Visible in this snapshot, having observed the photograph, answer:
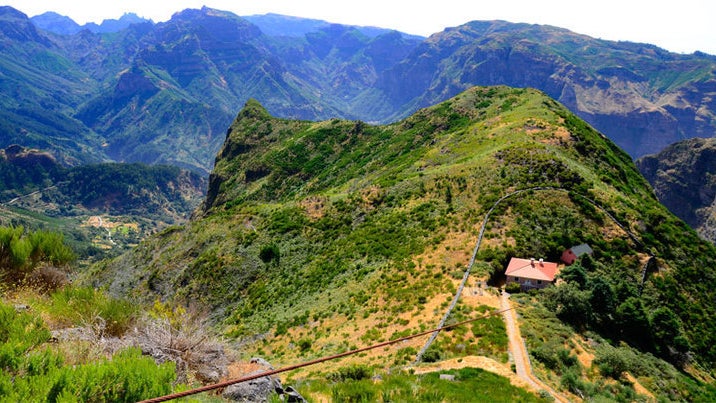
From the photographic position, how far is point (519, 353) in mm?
19906

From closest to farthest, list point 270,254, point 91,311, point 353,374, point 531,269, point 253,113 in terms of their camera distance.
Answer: point 91,311 < point 353,374 < point 531,269 < point 270,254 < point 253,113

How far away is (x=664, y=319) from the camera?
25.2 metres

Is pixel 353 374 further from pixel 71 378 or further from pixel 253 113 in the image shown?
pixel 253 113

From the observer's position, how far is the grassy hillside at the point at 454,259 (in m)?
24.7

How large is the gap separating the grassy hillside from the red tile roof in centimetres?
109

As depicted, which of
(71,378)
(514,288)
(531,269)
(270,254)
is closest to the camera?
(71,378)

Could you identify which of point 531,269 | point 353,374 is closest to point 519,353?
point 353,374

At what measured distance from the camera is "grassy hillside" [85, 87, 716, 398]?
24719 millimetres

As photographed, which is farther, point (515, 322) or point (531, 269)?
point (531, 269)

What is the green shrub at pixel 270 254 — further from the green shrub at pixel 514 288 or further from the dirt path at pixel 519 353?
the dirt path at pixel 519 353

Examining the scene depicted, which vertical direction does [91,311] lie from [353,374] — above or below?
above

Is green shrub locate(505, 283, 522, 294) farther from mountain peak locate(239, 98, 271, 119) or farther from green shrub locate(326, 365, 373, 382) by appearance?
mountain peak locate(239, 98, 271, 119)

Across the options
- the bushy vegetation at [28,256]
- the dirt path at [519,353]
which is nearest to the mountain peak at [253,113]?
the bushy vegetation at [28,256]

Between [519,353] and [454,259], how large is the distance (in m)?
12.4
